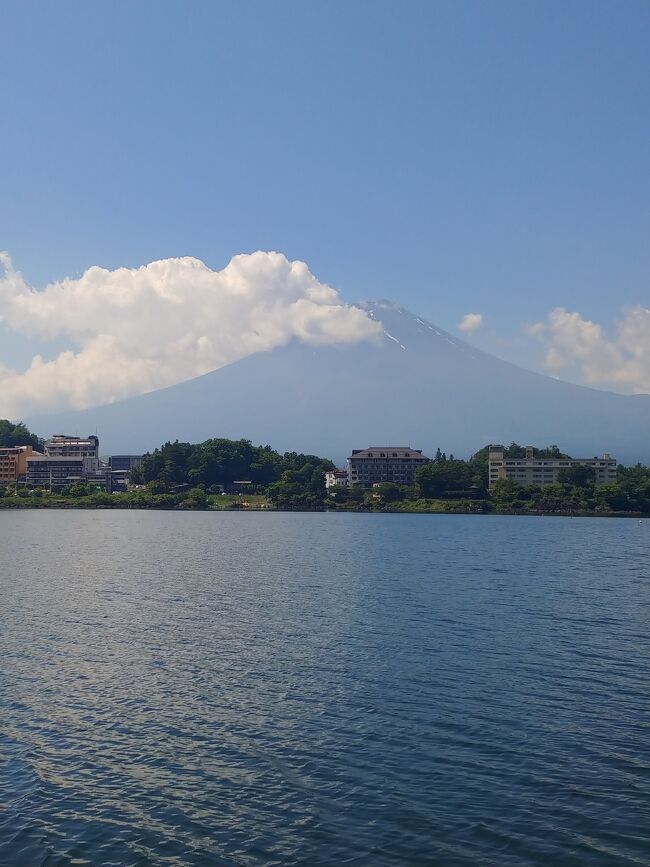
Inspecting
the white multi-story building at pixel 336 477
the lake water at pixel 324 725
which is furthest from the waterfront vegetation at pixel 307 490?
the lake water at pixel 324 725

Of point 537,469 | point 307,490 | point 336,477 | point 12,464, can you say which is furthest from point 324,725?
point 12,464

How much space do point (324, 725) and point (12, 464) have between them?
174 meters

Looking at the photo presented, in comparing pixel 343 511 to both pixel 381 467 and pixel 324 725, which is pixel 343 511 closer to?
pixel 381 467

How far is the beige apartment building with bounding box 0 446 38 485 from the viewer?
177 m

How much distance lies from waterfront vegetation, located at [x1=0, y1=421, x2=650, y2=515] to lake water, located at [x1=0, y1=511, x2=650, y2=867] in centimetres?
8650

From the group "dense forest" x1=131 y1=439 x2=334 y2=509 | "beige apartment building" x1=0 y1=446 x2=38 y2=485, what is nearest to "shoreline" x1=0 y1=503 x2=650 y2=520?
"dense forest" x1=131 y1=439 x2=334 y2=509

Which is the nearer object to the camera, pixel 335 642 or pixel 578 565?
pixel 335 642

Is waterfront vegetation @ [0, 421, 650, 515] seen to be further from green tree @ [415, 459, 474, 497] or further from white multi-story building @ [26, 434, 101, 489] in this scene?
white multi-story building @ [26, 434, 101, 489]

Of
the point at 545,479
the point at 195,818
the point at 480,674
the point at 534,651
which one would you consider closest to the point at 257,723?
the point at 195,818

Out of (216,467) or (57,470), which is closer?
(216,467)

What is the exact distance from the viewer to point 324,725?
17484 millimetres

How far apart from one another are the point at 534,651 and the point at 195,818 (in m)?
14.3

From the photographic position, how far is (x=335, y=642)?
25.9 meters

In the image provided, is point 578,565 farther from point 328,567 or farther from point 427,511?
point 427,511
